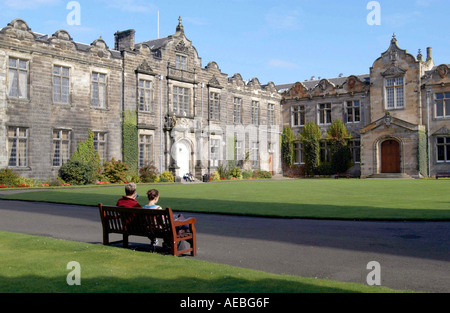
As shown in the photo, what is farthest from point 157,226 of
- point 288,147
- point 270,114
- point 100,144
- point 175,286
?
point 270,114

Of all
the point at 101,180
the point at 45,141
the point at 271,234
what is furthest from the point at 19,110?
the point at 271,234

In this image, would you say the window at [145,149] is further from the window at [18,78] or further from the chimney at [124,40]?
the window at [18,78]

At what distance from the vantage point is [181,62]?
132 ft

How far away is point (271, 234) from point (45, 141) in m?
23.5

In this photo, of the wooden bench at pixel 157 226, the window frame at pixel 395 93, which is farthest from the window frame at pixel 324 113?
the wooden bench at pixel 157 226

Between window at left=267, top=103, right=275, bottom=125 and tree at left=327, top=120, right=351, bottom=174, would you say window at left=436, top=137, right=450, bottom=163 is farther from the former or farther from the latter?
window at left=267, top=103, right=275, bottom=125

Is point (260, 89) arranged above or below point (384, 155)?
above

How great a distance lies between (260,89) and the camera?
49.1 m

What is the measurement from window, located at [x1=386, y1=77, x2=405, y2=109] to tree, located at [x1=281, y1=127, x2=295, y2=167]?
1066 cm

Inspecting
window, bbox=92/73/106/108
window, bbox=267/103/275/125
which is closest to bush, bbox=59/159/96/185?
window, bbox=92/73/106/108

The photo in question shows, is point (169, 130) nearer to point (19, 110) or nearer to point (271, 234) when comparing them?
point (19, 110)

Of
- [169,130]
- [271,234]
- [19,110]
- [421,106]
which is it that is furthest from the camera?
[421,106]

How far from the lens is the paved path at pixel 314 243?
694 centimetres

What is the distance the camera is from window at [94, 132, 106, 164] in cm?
3338
